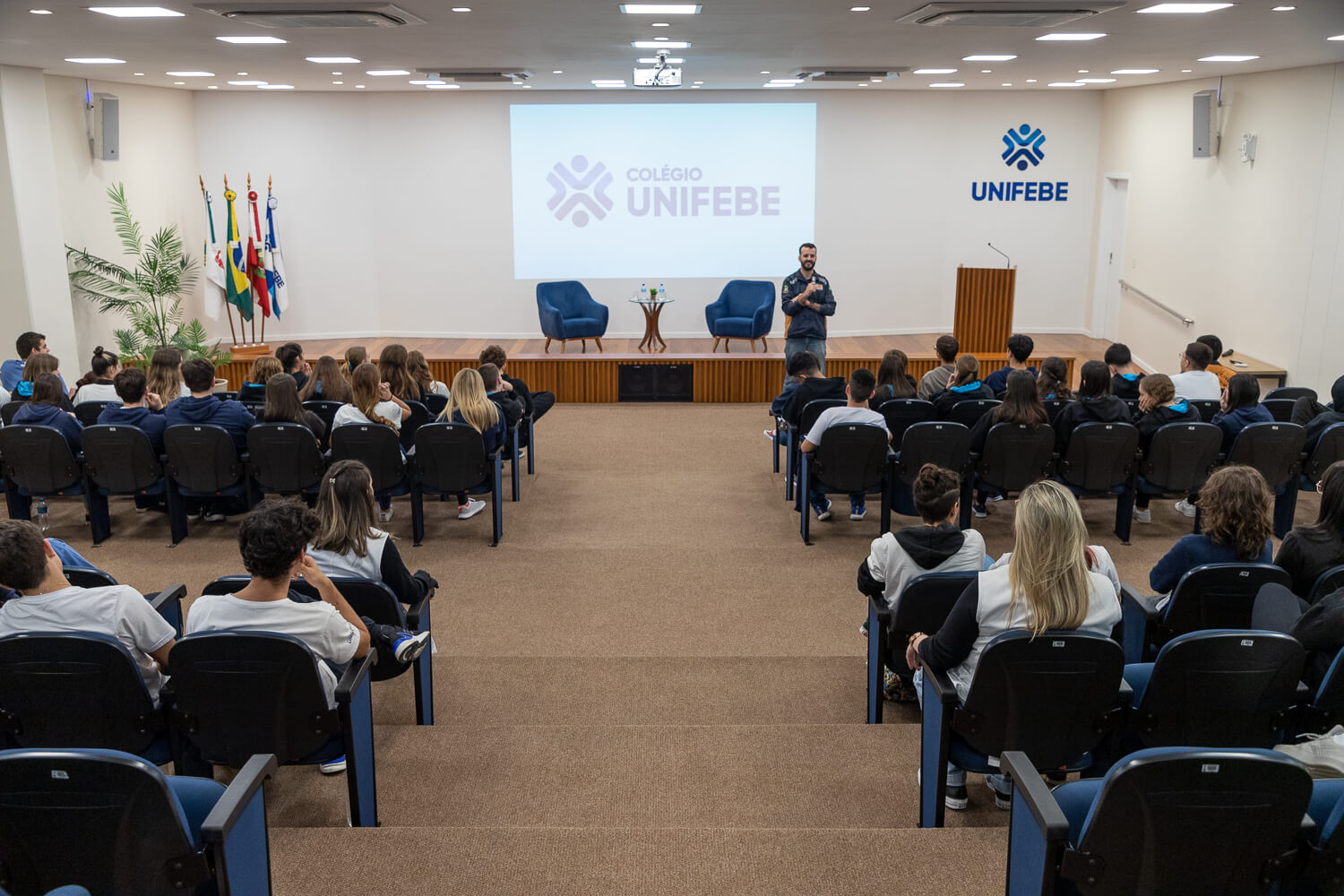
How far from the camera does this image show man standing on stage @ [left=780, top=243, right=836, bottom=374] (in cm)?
1047

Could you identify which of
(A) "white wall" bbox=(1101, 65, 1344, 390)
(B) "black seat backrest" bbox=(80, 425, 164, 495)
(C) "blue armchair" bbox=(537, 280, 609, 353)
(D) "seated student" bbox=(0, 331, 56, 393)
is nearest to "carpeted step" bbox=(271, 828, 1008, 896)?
(B) "black seat backrest" bbox=(80, 425, 164, 495)

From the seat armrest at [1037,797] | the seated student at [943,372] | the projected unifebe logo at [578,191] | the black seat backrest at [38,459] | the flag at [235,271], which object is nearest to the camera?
the seat armrest at [1037,797]

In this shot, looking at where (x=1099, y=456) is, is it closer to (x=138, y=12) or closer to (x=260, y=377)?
(x=260, y=377)

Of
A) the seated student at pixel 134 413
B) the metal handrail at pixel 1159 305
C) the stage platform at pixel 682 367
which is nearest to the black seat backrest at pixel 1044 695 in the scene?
the seated student at pixel 134 413

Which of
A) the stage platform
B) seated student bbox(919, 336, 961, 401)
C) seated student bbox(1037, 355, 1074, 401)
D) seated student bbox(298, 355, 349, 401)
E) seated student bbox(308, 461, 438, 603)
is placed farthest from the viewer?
the stage platform

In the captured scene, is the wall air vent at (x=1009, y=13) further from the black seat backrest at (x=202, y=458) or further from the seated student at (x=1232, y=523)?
the black seat backrest at (x=202, y=458)

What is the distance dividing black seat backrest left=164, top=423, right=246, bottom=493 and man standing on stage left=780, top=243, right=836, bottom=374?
5496 mm

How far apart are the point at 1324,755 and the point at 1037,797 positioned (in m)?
0.92

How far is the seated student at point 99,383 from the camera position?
7.70 m

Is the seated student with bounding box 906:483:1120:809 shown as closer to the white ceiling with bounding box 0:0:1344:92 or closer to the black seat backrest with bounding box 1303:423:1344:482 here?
the white ceiling with bounding box 0:0:1344:92

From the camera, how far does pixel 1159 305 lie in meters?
12.8

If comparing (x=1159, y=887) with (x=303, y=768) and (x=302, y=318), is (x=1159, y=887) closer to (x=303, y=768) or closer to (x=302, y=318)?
(x=303, y=768)

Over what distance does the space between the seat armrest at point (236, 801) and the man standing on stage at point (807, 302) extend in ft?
26.8

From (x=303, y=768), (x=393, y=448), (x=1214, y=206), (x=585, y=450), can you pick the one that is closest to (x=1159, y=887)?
(x=303, y=768)
